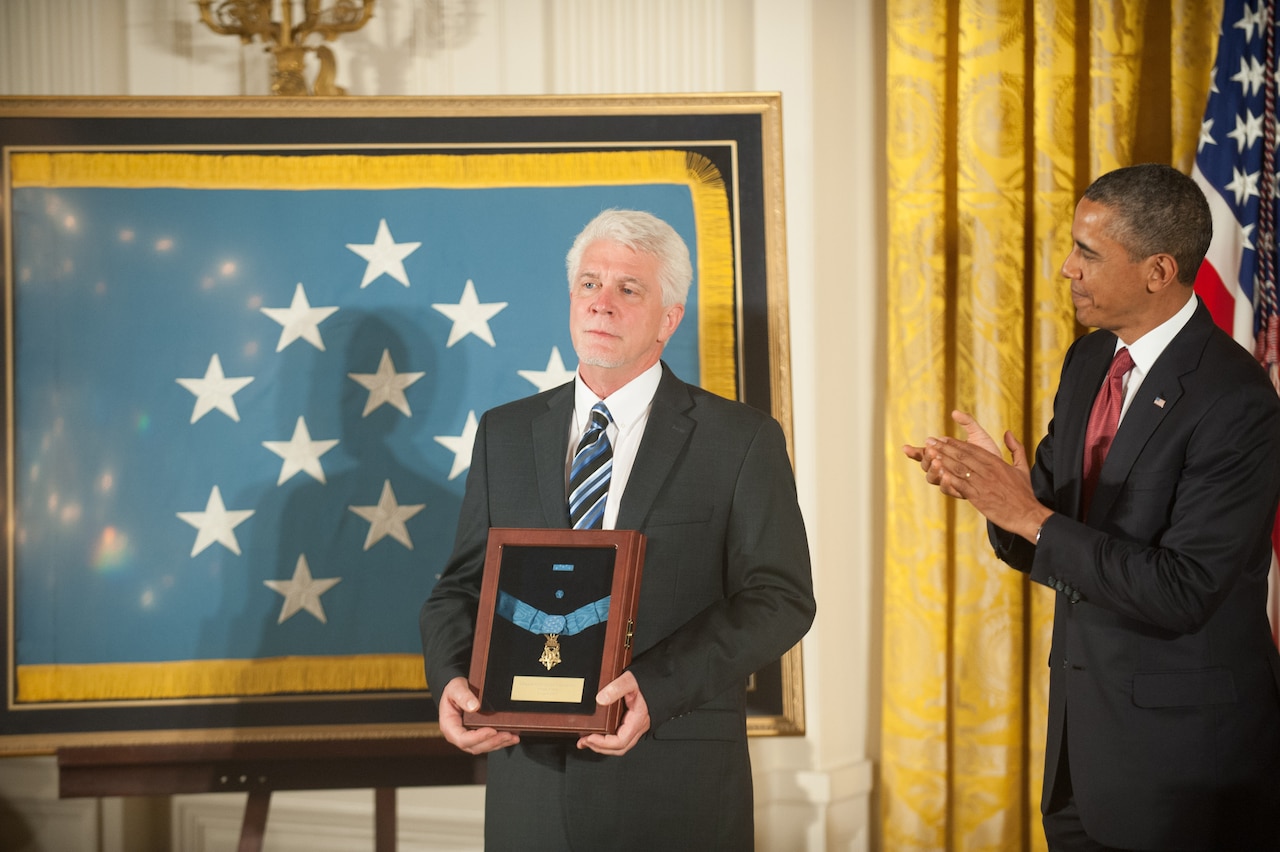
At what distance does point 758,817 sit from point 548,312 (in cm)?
166

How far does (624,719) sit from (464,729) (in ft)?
0.97

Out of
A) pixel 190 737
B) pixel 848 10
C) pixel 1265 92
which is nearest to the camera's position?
pixel 1265 92

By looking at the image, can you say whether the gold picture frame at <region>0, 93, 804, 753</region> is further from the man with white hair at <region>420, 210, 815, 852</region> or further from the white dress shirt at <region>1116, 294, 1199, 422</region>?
the white dress shirt at <region>1116, 294, 1199, 422</region>

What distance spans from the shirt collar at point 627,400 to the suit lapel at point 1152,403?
0.92m

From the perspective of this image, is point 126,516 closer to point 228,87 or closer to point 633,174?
point 228,87

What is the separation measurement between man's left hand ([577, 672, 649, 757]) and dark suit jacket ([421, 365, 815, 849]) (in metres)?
0.03

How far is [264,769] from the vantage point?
2809 millimetres

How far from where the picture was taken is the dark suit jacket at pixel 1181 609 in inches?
71.1

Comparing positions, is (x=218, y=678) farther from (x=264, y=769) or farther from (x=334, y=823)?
(x=334, y=823)

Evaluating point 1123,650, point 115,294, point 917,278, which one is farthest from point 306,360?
point 1123,650

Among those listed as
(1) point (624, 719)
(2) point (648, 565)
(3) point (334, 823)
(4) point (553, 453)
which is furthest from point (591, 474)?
(3) point (334, 823)

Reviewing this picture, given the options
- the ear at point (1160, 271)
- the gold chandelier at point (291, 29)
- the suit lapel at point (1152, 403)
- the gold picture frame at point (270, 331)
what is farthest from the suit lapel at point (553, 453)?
the gold chandelier at point (291, 29)

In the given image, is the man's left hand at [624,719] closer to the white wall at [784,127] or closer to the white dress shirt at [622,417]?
the white dress shirt at [622,417]

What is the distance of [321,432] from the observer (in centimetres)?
292
